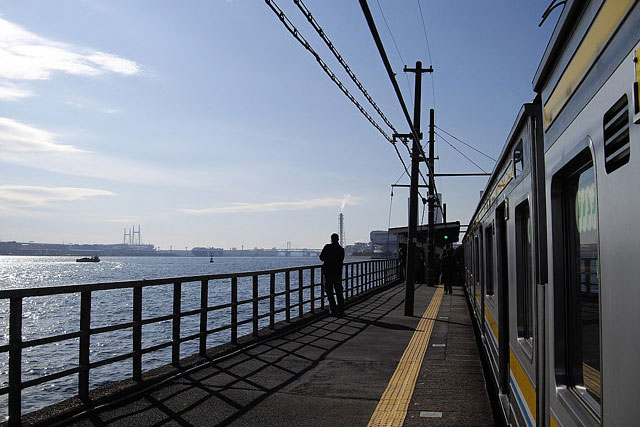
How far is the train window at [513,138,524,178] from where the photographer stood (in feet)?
12.9

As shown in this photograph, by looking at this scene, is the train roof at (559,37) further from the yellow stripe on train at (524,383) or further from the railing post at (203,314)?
the railing post at (203,314)

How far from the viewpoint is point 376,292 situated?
2203 cm

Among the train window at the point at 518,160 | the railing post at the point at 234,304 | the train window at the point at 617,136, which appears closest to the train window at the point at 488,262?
the train window at the point at 518,160

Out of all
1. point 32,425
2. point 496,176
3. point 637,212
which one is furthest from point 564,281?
point 32,425

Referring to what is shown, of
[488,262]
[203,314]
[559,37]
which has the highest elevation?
[559,37]

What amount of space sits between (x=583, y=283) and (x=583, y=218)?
0.83ft

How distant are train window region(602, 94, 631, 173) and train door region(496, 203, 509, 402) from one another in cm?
→ 347

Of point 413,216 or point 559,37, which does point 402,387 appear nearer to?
point 559,37

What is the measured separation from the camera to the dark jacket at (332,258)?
13.9 m

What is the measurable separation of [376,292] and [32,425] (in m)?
17.3

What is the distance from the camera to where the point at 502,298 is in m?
5.41

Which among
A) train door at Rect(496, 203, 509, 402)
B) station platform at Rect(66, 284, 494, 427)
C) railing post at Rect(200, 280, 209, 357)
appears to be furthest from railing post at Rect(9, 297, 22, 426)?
train door at Rect(496, 203, 509, 402)

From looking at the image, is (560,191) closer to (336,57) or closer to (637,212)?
(637,212)

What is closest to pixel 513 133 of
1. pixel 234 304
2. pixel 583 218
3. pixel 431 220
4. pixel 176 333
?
pixel 583 218
